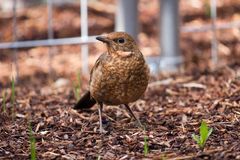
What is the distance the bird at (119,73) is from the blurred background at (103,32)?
206 cm

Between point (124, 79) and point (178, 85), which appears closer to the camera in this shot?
point (124, 79)

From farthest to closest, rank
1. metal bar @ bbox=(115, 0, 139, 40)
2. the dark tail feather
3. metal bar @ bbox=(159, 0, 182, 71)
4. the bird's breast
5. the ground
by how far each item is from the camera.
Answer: metal bar @ bbox=(159, 0, 182, 71), metal bar @ bbox=(115, 0, 139, 40), the dark tail feather, the bird's breast, the ground

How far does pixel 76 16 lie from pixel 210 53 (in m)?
2.54

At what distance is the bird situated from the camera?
14.1 ft

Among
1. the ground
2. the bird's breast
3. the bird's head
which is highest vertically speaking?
the bird's head

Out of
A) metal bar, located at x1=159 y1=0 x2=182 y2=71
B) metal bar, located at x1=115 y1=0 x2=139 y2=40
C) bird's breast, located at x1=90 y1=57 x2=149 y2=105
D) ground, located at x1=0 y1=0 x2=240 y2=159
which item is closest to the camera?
ground, located at x1=0 y1=0 x2=240 y2=159

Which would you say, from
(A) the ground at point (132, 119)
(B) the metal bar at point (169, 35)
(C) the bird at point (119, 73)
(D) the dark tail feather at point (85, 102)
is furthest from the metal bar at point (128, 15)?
(C) the bird at point (119, 73)

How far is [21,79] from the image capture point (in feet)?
25.6

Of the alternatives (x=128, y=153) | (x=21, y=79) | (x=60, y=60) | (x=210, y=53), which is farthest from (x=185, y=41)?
(x=128, y=153)

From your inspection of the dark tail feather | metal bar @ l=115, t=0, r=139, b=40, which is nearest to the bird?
the dark tail feather

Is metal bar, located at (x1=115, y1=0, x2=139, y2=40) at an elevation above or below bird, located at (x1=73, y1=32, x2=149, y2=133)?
above

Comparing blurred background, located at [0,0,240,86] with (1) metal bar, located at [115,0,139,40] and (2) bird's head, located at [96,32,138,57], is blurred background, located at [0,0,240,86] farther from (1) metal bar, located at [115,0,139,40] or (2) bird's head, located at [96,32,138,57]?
(2) bird's head, located at [96,32,138,57]

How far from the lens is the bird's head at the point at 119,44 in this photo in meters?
4.37

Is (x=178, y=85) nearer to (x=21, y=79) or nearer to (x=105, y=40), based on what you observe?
(x=105, y=40)
